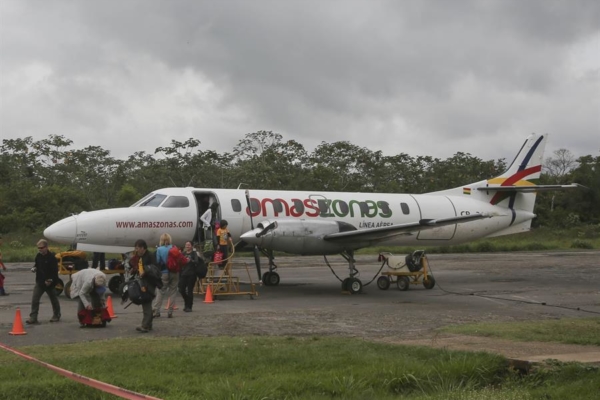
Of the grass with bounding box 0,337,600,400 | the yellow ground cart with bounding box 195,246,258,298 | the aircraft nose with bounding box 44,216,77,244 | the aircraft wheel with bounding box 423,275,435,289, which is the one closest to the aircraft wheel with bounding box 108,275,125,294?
the aircraft nose with bounding box 44,216,77,244

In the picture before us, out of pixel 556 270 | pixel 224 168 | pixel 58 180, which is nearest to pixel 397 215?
pixel 556 270

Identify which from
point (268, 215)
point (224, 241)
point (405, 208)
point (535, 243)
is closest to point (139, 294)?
point (224, 241)

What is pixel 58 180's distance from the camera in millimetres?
54000

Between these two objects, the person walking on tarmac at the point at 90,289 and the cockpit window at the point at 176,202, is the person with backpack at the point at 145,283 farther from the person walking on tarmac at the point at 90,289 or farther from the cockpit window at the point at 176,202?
the cockpit window at the point at 176,202

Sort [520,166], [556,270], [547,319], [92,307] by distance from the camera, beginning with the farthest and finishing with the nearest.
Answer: [556,270] < [520,166] < [547,319] < [92,307]

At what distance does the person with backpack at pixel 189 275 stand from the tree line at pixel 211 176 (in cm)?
2973

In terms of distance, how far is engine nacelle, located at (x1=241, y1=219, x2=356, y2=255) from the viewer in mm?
18344

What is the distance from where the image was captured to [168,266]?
1362cm

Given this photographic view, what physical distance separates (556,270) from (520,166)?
4957 mm

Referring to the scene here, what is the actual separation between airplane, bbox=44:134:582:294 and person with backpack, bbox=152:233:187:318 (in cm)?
463

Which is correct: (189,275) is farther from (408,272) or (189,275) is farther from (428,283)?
(428,283)

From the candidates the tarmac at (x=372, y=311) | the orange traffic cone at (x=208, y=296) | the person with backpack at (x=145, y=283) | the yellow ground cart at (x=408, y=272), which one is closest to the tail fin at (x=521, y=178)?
the tarmac at (x=372, y=311)

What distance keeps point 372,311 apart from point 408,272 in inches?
210

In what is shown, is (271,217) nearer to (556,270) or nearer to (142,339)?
(142,339)
